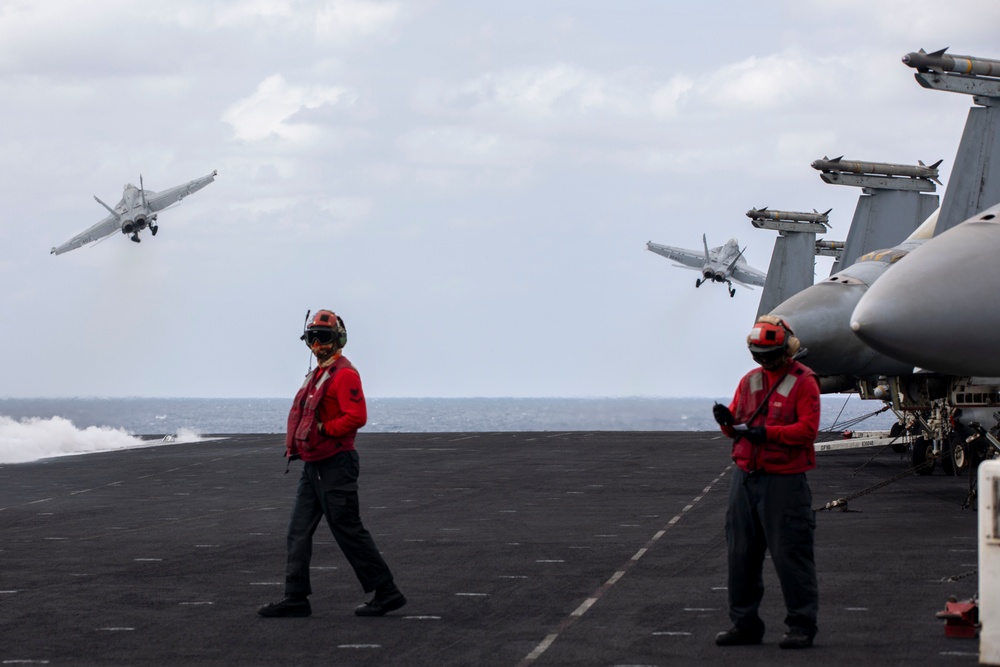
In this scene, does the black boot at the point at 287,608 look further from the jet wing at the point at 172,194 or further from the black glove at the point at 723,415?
the jet wing at the point at 172,194

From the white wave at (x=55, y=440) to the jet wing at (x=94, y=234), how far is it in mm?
22898

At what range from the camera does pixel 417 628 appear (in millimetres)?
8648

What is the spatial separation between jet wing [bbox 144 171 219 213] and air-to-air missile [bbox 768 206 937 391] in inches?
1849

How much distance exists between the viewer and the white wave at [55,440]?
33.2 metres

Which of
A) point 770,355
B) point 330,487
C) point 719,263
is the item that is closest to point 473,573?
point 330,487

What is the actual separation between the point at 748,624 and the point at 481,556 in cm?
463

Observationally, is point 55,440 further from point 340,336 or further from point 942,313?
point 942,313

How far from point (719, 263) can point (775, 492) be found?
50.6 m

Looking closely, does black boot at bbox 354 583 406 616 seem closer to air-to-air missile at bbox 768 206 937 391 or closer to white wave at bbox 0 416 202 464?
air-to-air missile at bbox 768 206 937 391

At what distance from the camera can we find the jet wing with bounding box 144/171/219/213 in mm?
61209

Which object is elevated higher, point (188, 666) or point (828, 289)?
point (828, 289)

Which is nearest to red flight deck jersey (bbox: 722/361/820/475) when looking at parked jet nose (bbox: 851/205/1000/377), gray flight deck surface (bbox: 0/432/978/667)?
gray flight deck surface (bbox: 0/432/978/667)

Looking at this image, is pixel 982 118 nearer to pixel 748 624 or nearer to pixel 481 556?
pixel 481 556

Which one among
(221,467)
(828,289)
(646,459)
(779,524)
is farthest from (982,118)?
(221,467)
